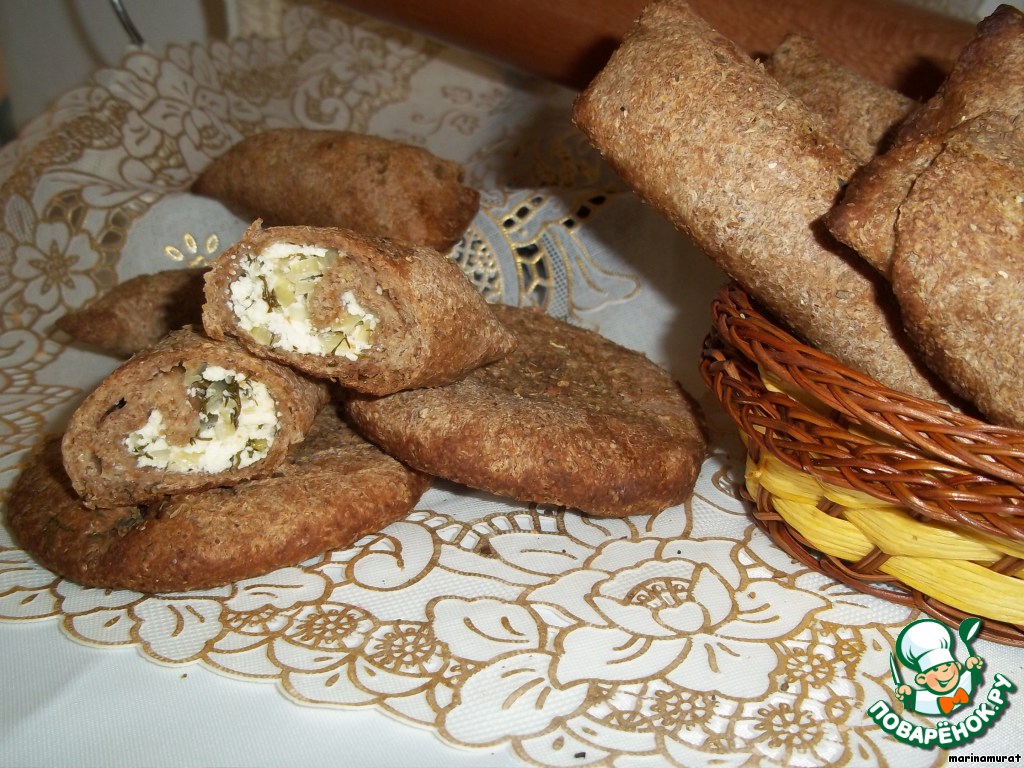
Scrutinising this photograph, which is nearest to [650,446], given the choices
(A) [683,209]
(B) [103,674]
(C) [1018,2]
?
(A) [683,209]

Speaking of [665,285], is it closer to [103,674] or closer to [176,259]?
[176,259]

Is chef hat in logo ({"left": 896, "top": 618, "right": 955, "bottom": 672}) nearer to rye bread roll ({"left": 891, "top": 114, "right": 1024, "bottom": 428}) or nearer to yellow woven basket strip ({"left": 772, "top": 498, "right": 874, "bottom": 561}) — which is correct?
yellow woven basket strip ({"left": 772, "top": 498, "right": 874, "bottom": 561})

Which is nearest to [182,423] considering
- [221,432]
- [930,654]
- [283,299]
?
[221,432]

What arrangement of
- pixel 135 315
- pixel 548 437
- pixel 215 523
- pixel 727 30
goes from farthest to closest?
pixel 727 30 < pixel 135 315 < pixel 548 437 < pixel 215 523

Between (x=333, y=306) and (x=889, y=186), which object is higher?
(x=889, y=186)

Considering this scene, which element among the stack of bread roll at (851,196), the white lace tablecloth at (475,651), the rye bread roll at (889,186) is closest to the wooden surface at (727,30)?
the stack of bread roll at (851,196)

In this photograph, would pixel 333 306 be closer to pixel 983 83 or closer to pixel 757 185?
pixel 757 185
